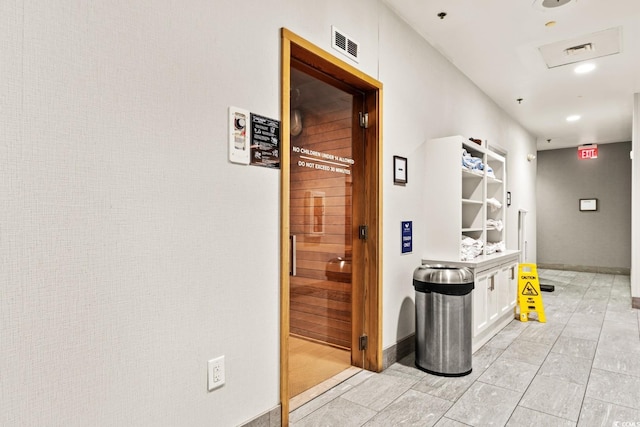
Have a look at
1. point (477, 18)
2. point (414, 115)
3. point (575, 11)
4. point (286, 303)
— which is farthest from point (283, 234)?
point (575, 11)

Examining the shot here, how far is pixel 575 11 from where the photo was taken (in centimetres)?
325

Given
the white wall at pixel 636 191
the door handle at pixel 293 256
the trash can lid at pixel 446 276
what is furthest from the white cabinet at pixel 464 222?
the white wall at pixel 636 191

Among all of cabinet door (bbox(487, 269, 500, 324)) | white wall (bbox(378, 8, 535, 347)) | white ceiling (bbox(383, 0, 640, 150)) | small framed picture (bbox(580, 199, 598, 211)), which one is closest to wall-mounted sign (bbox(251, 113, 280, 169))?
white wall (bbox(378, 8, 535, 347))

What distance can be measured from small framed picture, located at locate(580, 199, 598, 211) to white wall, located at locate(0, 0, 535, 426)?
931 cm

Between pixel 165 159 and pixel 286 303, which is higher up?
pixel 165 159

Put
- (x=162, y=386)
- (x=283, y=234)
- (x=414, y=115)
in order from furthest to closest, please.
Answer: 1. (x=414, y=115)
2. (x=283, y=234)
3. (x=162, y=386)

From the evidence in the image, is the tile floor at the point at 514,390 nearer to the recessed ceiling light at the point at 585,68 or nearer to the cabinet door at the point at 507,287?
the cabinet door at the point at 507,287

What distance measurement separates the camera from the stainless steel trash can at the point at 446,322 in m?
2.93

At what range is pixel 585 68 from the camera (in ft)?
14.8

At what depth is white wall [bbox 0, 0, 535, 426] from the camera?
1.31 metres

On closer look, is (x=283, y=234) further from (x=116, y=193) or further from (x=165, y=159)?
(x=116, y=193)

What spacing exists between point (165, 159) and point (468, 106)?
13.3ft

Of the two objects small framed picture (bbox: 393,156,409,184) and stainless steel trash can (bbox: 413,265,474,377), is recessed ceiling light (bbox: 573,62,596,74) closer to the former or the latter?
small framed picture (bbox: 393,156,409,184)

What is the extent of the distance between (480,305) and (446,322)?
0.91 metres
